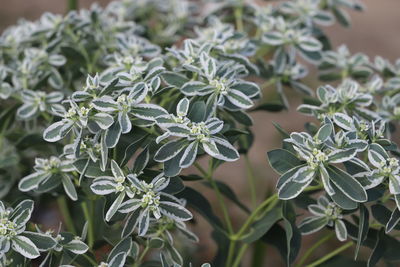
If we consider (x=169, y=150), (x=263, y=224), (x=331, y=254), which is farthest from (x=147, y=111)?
(x=331, y=254)

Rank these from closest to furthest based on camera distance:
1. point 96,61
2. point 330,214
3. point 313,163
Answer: point 313,163 < point 330,214 < point 96,61

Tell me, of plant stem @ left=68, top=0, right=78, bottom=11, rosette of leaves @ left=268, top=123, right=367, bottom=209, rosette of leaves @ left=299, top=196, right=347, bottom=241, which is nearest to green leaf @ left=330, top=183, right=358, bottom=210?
rosette of leaves @ left=268, top=123, right=367, bottom=209

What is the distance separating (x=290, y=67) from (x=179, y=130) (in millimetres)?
490

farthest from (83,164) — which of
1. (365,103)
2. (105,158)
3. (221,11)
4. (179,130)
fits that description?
(221,11)

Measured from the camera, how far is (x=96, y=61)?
123cm

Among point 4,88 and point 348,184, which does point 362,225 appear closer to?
point 348,184

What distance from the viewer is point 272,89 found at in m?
2.37

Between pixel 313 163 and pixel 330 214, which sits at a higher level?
pixel 313 163

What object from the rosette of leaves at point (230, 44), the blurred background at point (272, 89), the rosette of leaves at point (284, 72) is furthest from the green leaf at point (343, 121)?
the blurred background at point (272, 89)

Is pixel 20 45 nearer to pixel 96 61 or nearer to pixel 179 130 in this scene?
pixel 96 61

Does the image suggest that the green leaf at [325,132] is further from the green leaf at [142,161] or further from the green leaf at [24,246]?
the green leaf at [24,246]

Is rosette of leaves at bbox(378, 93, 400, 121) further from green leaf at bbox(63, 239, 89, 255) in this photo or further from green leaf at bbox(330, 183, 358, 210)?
green leaf at bbox(63, 239, 89, 255)

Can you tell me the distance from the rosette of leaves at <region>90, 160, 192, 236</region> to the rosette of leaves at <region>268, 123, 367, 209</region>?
0.50ft

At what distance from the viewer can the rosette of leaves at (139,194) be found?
2.73ft
